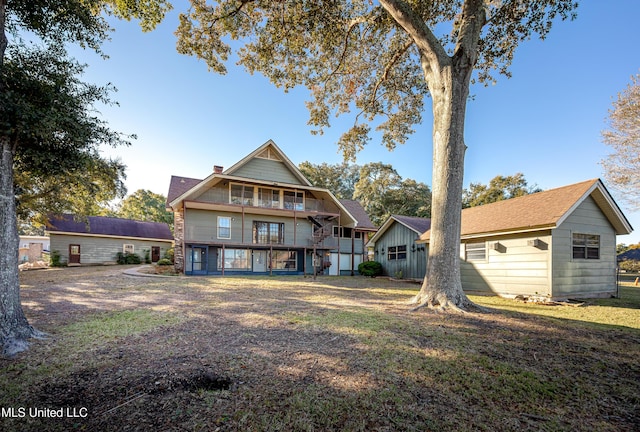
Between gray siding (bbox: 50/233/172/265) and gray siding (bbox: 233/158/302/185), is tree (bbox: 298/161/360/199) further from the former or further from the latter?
gray siding (bbox: 50/233/172/265)

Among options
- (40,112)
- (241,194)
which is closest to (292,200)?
(241,194)

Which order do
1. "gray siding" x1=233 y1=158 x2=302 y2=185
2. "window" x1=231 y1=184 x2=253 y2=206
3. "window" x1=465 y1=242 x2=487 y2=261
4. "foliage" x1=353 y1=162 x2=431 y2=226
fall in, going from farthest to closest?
1. "foliage" x1=353 y1=162 x2=431 y2=226
2. "gray siding" x1=233 y1=158 x2=302 y2=185
3. "window" x1=231 y1=184 x2=253 y2=206
4. "window" x1=465 y1=242 x2=487 y2=261

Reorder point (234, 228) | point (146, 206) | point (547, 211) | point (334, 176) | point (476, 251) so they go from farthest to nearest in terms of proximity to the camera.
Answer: point (334, 176) → point (146, 206) → point (234, 228) → point (476, 251) → point (547, 211)

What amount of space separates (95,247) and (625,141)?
131ft

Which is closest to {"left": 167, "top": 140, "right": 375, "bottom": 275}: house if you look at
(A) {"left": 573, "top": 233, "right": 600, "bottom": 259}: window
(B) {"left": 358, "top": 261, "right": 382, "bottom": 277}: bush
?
(B) {"left": 358, "top": 261, "right": 382, "bottom": 277}: bush

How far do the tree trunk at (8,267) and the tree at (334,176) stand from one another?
106 feet

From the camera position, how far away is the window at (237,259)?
20484 millimetres

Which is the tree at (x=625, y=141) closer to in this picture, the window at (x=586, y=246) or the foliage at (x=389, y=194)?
the window at (x=586, y=246)

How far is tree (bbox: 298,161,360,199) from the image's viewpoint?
3794cm

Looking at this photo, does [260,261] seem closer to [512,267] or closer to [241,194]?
[241,194]

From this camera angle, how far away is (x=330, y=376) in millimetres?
3461

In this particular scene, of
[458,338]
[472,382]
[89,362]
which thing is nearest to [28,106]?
[89,362]

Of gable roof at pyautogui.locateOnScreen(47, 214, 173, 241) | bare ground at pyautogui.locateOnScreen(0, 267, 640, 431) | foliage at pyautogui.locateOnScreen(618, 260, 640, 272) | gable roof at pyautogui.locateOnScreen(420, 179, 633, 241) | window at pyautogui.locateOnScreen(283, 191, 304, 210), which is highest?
window at pyautogui.locateOnScreen(283, 191, 304, 210)

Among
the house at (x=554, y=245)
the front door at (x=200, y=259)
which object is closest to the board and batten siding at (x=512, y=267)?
the house at (x=554, y=245)
